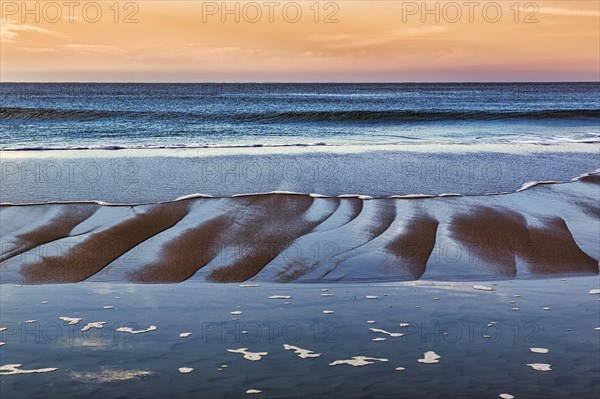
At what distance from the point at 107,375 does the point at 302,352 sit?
1.37 metres

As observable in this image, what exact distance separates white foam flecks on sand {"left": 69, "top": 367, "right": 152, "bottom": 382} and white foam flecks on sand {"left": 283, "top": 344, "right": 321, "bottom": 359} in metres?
1.04

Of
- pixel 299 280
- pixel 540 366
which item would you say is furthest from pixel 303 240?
pixel 540 366

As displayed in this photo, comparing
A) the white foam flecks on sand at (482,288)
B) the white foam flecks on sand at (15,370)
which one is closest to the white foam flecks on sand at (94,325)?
the white foam flecks on sand at (15,370)

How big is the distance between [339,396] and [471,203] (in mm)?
7715

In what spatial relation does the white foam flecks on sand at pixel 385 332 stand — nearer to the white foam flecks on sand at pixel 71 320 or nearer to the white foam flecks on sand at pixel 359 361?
the white foam flecks on sand at pixel 359 361

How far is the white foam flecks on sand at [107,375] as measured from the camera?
15.5ft

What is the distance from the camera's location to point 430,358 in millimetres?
5113

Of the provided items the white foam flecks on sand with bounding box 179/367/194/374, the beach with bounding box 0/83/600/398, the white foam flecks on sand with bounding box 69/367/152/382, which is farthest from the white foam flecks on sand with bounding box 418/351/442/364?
the white foam flecks on sand with bounding box 69/367/152/382

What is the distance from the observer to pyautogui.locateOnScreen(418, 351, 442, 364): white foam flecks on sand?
5059 millimetres

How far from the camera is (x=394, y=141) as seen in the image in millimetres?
25250

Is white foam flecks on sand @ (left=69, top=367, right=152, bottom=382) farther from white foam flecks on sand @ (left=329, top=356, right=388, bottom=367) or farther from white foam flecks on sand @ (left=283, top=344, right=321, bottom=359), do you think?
white foam flecks on sand @ (left=329, top=356, right=388, bottom=367)

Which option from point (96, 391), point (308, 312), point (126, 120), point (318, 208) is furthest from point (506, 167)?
point (126, 120)

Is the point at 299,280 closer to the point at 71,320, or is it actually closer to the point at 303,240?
the point at 303,240

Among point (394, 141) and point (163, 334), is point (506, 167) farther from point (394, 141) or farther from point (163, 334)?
point (163, 334)
